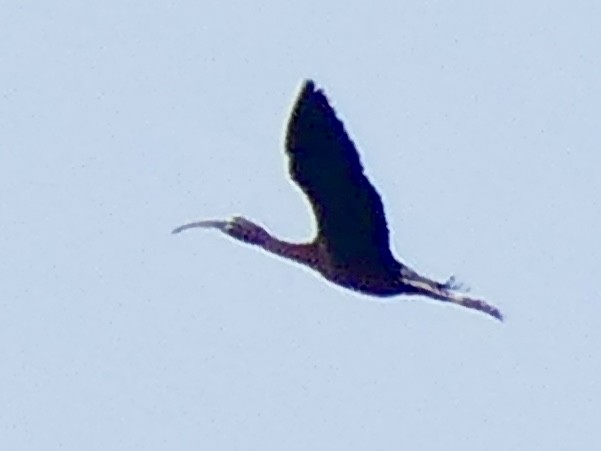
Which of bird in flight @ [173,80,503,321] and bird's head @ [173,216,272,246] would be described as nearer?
bird in flight @ [173,80,503,321]

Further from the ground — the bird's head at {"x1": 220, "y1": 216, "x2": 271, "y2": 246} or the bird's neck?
the bird's head at {"x1": 220, "y1": 216, "x2": 271, "y2": 246}

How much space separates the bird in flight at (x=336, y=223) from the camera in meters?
22.4

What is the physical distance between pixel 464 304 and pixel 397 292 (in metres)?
0.56

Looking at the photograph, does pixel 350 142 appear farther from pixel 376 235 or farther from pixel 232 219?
pixel 232 219

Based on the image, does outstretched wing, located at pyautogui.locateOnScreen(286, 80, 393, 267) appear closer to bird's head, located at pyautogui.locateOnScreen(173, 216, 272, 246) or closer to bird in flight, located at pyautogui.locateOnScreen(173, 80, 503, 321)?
bird in flight, located at pyautogui.locateOnScreen(173, 80, 503, 321)

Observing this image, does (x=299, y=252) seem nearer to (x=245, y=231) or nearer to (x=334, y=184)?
(x=245, y=231)

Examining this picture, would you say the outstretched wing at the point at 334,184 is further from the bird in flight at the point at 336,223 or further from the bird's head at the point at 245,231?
the bird's head at the point at 245,231

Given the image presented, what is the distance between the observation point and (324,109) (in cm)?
2223

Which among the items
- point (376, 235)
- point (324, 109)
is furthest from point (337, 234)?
point (324, 109)

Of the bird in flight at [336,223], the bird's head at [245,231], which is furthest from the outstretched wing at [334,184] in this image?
the bird's head at [245,231]

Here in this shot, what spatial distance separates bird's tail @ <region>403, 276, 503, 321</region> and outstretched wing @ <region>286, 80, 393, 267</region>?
359mm

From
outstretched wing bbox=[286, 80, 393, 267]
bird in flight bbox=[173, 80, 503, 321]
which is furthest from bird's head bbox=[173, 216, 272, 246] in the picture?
outstretched wing bbox=[286, 80, 393, 267]

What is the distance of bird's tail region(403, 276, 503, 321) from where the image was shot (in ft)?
80.1

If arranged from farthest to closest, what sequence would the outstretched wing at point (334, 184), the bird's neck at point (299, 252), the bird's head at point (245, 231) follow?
the bird's head at point (245, 231), the bird's neck at point (299, 252), the outstretched wing at point (334, 184)
